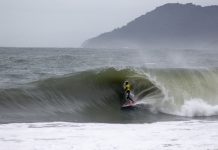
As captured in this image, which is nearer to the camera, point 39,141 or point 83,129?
point 39,141

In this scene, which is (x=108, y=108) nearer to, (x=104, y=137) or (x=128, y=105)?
(x=128, y=105)

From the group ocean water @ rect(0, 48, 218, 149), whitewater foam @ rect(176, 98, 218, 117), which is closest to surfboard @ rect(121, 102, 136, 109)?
ocean water @ rect(0, 48, 218, 149)

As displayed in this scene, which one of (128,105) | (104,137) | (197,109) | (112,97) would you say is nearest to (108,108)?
(128,105)

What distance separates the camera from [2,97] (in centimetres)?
1614

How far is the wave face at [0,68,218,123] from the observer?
15.9 m

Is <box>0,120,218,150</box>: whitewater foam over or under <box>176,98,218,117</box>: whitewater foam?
over

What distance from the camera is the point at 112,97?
1992cm

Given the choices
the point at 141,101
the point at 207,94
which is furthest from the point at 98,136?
the point at 207,94

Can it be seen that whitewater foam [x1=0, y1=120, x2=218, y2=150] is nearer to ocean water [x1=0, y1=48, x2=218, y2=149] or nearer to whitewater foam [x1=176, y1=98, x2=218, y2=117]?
ocean water [x1=0, y1=48, x2=218, y2=149]

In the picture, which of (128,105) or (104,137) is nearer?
(104,137)

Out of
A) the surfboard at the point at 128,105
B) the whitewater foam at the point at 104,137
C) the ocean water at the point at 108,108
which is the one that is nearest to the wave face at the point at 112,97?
the ocean water at the point at 108,108

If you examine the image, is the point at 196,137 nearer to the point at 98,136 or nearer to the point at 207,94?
the point at 98,136

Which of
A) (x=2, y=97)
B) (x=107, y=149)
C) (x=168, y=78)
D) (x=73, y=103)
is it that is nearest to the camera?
(x=107, y=149)

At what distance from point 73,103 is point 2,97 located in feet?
10.6
